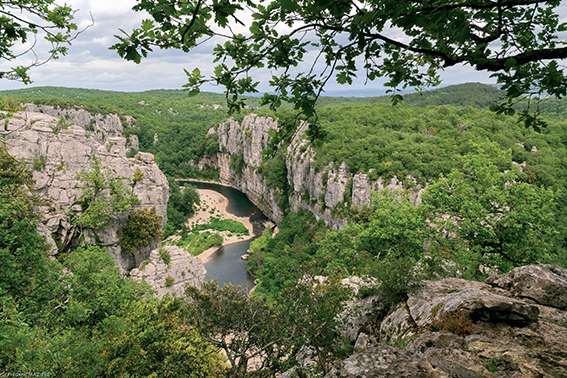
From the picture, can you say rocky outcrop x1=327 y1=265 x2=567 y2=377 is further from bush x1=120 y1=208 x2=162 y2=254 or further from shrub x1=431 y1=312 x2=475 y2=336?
bush x1=120 y1=208 x2=162 y2=254

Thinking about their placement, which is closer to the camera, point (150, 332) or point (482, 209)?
point (150, 332)

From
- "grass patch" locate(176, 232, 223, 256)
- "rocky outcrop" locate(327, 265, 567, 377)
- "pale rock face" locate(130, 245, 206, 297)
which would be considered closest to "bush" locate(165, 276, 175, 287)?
"pale rock face" locate(130, 245, 206, 297)

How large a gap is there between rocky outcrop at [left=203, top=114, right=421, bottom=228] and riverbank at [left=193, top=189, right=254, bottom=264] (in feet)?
22.2

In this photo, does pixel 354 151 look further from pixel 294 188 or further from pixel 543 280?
pixel 543 280

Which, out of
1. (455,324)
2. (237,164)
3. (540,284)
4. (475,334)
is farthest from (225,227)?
(475,334)

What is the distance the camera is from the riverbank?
6247 centimetres

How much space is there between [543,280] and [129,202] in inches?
1092

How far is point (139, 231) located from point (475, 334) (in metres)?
27.1

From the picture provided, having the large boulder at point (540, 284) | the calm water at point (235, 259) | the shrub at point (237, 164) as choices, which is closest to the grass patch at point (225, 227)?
the calm water at point (235, 259)

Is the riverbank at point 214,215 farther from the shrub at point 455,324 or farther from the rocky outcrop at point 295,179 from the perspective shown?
the shrub at point 455,324

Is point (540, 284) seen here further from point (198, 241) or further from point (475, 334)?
point (198, 241)

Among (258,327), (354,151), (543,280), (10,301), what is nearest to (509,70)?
(543,280)

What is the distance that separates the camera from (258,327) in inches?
766

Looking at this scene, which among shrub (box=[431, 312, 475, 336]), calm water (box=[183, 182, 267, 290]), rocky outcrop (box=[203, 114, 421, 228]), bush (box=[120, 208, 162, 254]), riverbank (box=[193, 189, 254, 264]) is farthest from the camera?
riverbank (box=[193, 189, 254, 264])
